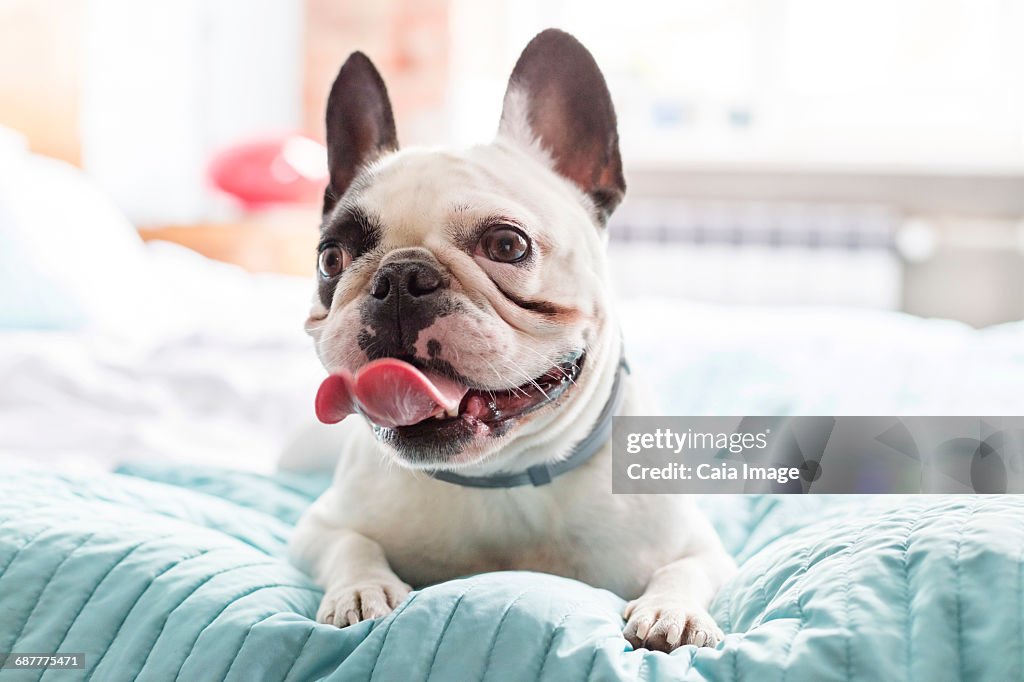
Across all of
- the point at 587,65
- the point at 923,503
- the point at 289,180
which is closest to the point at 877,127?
Result: the point at 289,180

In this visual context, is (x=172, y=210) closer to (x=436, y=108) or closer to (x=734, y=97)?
(x=436, y=108)

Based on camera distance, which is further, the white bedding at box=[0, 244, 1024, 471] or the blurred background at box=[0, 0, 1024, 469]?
the blurred background at box=[0, 0, 1024, 469]

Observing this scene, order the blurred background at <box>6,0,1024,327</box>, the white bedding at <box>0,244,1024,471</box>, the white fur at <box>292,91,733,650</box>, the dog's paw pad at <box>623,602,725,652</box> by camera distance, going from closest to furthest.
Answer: the dog's paw pad at <box>623,602,725,652</box>, the white fur at <box>292,91,733,650</box>, the white bedding at <box>0,244,1024,471</box>, the blurred background at <box>6,0,1024,327</box>

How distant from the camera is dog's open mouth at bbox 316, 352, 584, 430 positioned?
88 cm

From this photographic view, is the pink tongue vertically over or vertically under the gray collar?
over

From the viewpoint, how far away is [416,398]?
893 millimetres

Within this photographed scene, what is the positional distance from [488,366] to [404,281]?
0.37 ft

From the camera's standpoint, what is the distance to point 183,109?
441cm

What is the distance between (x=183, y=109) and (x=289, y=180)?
0.83 meters

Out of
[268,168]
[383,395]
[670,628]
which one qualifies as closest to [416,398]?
[383,395]

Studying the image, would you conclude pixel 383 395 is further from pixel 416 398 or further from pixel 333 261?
pixel 333 261

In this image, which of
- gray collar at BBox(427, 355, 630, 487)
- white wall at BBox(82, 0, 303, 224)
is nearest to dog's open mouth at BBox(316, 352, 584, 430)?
gray collar at BBox(427, 355, 630, 487)

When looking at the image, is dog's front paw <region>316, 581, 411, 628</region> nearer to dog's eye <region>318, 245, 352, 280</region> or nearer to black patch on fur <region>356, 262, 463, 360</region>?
black patch on fur <region>356, 262, 463, 360</region>

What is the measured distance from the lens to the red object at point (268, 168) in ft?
12.7
